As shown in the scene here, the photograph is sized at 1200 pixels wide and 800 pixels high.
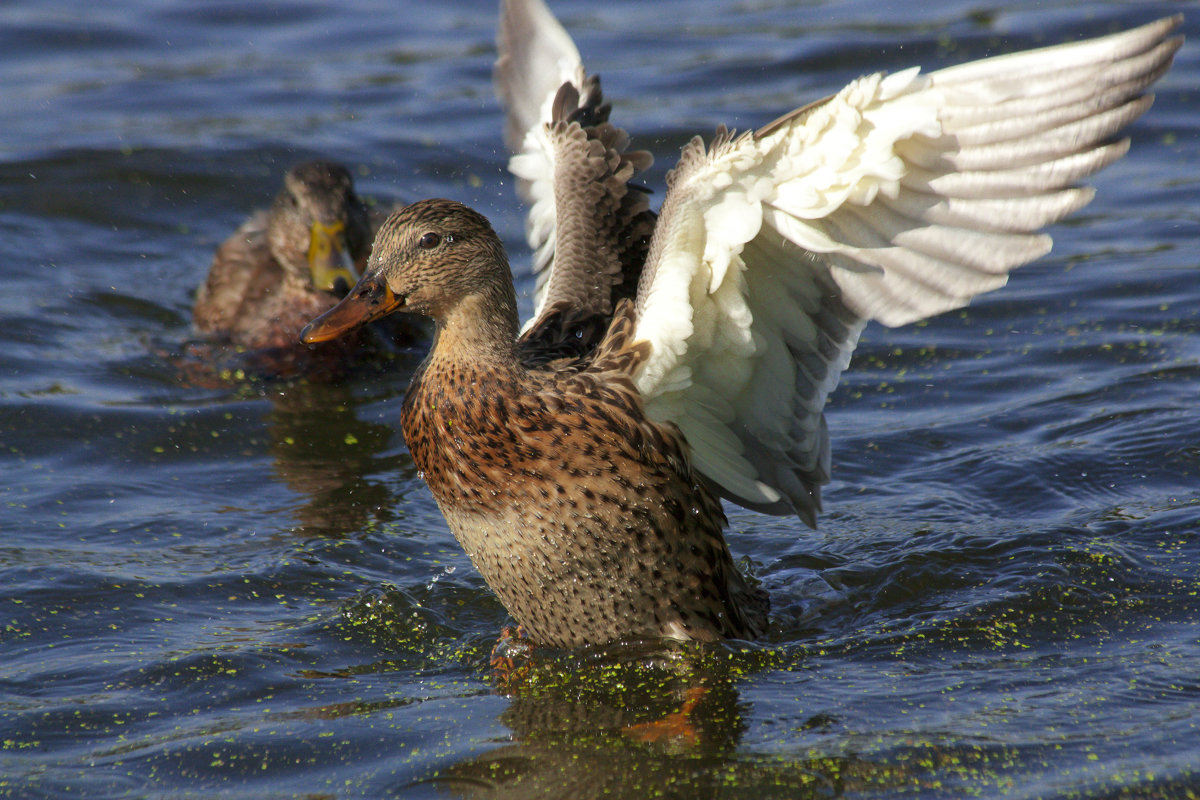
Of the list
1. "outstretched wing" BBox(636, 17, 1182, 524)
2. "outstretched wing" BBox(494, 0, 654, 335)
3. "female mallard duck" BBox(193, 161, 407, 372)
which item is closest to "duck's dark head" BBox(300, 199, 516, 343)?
"outstretched wing" BBox(494, 0, 654, 335)

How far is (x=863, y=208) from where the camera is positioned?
3.99 m

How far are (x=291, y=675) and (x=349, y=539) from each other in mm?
1112

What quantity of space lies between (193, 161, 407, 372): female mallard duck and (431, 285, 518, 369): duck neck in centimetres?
284

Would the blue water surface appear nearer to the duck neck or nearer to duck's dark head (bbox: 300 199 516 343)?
the duck neck

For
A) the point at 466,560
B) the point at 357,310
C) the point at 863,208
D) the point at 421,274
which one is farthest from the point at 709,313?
the point at 466,560

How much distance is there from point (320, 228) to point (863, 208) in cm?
424

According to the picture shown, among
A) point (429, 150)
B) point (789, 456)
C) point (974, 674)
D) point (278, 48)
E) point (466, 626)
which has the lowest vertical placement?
point (974, 674)

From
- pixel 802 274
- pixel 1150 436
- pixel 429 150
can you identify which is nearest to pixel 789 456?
pixel 802 274

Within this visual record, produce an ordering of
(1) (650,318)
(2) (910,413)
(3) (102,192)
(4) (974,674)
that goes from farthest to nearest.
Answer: (3) (102,192) < (2) (910,413) < (4) (974,674) < (1) (650,318)

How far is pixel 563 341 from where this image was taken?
15.7ft

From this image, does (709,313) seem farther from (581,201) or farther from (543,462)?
(581,201)

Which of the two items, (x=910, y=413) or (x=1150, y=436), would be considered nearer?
(x=1150, y=436)

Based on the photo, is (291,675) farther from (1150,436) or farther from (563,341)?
(1150,436)

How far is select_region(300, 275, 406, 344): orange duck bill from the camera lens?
4.38m
